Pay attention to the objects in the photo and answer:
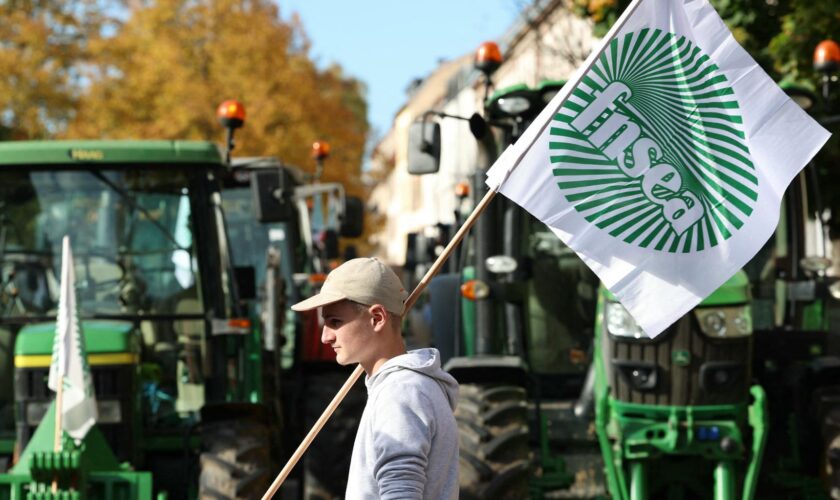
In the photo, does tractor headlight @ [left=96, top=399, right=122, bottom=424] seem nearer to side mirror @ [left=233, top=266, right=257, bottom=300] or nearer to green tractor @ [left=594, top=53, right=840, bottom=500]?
side mirror @ [left=233, top=266, right=257, bottom=300]

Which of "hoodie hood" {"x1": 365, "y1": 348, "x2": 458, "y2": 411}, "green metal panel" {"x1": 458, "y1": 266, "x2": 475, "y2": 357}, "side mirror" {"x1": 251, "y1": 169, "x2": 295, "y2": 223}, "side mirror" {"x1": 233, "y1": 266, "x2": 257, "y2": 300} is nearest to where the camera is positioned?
"hoodie hood" {"x1": 365, "y1": 348, "x2": 458, "y2": 411}

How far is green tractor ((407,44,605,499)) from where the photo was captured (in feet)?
26.7

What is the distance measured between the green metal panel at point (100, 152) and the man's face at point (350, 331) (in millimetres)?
5070

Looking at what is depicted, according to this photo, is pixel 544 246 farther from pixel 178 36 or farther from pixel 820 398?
pixel 178 36

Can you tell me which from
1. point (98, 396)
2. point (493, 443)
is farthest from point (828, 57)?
point (98, 396)

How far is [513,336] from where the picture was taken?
945cm

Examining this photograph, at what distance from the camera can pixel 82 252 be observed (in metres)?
8.89

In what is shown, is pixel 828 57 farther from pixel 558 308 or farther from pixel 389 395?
pixel 389 395

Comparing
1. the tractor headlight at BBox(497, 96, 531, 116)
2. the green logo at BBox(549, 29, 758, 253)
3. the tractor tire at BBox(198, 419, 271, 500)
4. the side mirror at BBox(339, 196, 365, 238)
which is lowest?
the tractor tire at BBox(198, 419, 271, 500)

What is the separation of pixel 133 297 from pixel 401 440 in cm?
546

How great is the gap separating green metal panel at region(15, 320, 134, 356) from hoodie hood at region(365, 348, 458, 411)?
4515 mm

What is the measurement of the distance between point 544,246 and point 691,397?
2.24 metres

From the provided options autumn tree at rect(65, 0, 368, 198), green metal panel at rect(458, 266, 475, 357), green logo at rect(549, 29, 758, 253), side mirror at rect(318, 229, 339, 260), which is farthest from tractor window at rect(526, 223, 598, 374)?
autumn tree at rect(65, 0, 368, 198)

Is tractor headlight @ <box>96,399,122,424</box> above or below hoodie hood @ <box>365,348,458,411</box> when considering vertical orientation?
below
